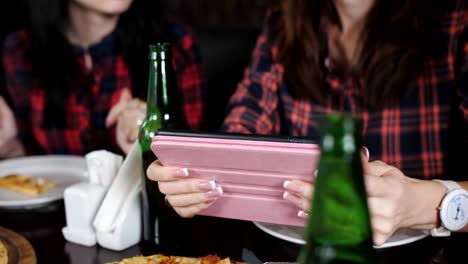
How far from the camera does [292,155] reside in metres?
0.75

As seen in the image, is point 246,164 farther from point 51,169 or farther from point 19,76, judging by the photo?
point 19,76

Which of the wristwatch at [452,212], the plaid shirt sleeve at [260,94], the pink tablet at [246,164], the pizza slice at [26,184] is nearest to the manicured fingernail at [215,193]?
the pink tablet at [246,164]

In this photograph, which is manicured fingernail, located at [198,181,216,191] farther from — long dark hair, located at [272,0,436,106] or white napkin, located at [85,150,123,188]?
long dark hair, located at [272,0,436,106]

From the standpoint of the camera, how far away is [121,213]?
0.93m

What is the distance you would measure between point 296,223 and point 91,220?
1.13 ft

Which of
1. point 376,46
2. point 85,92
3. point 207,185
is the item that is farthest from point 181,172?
point 85,92

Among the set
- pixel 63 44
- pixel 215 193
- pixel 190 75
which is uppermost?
pixel 63 44

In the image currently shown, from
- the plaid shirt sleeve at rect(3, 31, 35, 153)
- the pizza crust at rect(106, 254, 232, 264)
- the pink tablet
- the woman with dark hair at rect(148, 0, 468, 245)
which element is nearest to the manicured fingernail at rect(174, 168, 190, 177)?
the pink tablet

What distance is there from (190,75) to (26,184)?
825 mm

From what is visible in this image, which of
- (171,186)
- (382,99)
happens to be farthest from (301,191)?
(382,99)

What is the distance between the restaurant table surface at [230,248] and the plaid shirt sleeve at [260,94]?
524mm

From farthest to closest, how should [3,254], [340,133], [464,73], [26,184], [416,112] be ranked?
[416,112]
[464,73]
[26,184]
[3,254]
[340,133]

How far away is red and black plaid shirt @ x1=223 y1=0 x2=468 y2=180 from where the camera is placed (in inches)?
56.1

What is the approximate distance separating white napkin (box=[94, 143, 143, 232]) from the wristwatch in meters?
0.50
